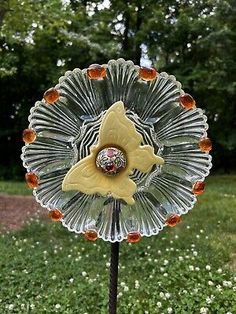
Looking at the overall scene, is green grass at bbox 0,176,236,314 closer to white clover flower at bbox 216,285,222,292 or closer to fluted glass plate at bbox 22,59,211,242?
white clover flower at bbox 216,285,222,292

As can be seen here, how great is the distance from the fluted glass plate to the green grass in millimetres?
2096

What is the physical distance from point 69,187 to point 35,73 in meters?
13.8

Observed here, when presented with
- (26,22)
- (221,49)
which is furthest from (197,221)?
(221,49)

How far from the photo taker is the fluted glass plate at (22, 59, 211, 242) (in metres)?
2.07

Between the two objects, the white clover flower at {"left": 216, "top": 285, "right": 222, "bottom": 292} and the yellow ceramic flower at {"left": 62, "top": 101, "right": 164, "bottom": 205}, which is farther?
the white clover flower at {"left": 216, "top": 285, "right": 222, "bottom": 292}

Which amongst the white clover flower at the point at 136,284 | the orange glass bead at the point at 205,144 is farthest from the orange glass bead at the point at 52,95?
the white clover flower at the point at 136,284

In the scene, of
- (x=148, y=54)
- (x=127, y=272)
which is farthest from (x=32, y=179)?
(x=148, y=54)

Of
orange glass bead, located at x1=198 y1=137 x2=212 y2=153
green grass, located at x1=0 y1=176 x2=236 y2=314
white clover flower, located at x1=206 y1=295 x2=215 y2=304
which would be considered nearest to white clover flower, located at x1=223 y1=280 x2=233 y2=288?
green grass, located at x1=0 y1=176 x2=236 y2=314

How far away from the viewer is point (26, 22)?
8.34m

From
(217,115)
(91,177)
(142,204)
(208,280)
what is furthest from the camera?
(217,115)

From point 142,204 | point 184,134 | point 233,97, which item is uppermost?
point 233,97

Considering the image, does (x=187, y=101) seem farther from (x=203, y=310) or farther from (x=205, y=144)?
(x=203, y=310)

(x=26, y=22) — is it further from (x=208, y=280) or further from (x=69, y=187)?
(x=69, y=187)

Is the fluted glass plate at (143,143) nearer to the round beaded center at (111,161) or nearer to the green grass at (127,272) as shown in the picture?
the round beaded center at (111,161)
